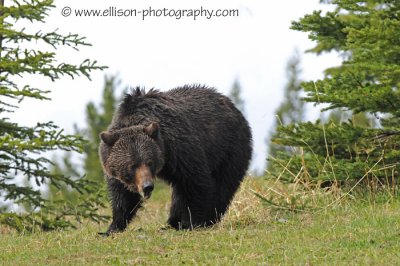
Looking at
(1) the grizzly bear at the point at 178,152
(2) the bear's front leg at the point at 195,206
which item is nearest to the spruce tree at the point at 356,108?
(1) the grizzly bear at the point at 178,152

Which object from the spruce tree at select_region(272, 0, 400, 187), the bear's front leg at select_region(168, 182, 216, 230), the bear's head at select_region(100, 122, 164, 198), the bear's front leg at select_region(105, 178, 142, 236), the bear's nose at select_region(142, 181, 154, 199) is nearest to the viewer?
the bear's nose at select_region(142, 181, 154, 199)

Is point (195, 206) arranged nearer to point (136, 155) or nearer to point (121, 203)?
point (121, 203)

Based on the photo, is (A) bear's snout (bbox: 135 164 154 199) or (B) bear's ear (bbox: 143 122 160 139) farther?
(B) bear's ear (bbox: 143 122 160 139)

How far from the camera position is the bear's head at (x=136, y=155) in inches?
346

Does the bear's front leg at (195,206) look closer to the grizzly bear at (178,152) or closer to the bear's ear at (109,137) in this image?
the grizzly bear at (178,152)

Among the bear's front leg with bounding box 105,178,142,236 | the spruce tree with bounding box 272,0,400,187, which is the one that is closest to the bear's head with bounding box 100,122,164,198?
the bear's front leg with bounding box 105,178,142,236

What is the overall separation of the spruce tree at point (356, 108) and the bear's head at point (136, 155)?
139 inches

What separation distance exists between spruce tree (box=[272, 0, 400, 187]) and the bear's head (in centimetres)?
353

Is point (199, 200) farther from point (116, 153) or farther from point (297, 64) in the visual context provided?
point (297, 64)

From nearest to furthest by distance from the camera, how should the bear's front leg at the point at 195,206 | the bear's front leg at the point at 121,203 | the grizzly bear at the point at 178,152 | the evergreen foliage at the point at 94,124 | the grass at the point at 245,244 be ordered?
the grass at the point at 245,244 < the grizzly bear at the point at 178,152 < the bear's front leg at the point at 121,203 < the bear's front leg at the point at 195,206 < the evergreen foliage at the point at 94,124

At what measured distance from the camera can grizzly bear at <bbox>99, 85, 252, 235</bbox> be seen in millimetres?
8938

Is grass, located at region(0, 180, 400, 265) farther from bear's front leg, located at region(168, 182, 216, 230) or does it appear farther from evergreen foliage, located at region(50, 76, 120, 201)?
evergreen foliage, located at region(50, 76, 120, 201)

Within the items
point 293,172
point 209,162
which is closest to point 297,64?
point 293,172

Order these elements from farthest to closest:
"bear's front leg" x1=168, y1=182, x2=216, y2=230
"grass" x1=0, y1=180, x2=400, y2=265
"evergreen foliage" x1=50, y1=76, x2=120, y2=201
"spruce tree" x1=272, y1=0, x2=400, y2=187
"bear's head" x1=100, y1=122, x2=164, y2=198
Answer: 1. "evergreen foliage" x1=50, y1=76, x2=120, y2=201
2. "spruce tree" x1=272, y1=0, x2=400, y2=187
3. "bear's front leg" x1=168, y1=182, x2=216, y2=230
4. "bear's head" x1=100, y1=122, x2=164, y2=198
5. "grass" x1=0, y1=180, x2=400, y2=265
